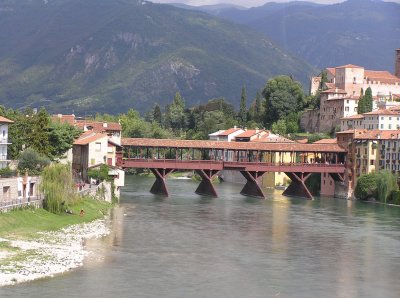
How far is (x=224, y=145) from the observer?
12800cm

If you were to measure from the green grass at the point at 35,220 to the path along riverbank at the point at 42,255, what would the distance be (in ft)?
3.51

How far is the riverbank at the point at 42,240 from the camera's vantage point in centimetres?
5044

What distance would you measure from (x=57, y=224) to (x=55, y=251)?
12.4 meters

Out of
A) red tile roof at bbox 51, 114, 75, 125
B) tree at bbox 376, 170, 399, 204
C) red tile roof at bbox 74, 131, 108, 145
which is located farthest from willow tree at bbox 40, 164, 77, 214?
tree at bbox 376, 170, 399, 204

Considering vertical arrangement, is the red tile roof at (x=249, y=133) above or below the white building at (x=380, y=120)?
below

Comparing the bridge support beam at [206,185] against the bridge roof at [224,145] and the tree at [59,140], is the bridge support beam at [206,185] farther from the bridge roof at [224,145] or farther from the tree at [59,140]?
the tree at [59,140]

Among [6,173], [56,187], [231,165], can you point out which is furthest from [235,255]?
[231,165]

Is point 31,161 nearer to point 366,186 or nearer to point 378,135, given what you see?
point 366,186

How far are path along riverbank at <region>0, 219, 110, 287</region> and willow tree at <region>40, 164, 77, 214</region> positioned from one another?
5473mm

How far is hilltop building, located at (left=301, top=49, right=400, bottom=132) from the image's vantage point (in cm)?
17212

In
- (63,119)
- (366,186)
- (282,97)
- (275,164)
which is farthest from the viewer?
(282,97)

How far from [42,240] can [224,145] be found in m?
69.1

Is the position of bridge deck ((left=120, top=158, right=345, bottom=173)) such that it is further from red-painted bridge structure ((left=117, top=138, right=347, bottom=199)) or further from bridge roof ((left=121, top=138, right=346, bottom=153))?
bridge roof ((left=121, top=138, right=346, bottom=153))

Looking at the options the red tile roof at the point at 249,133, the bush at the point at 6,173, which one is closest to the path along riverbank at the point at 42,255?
the bush at the point at 6,173
